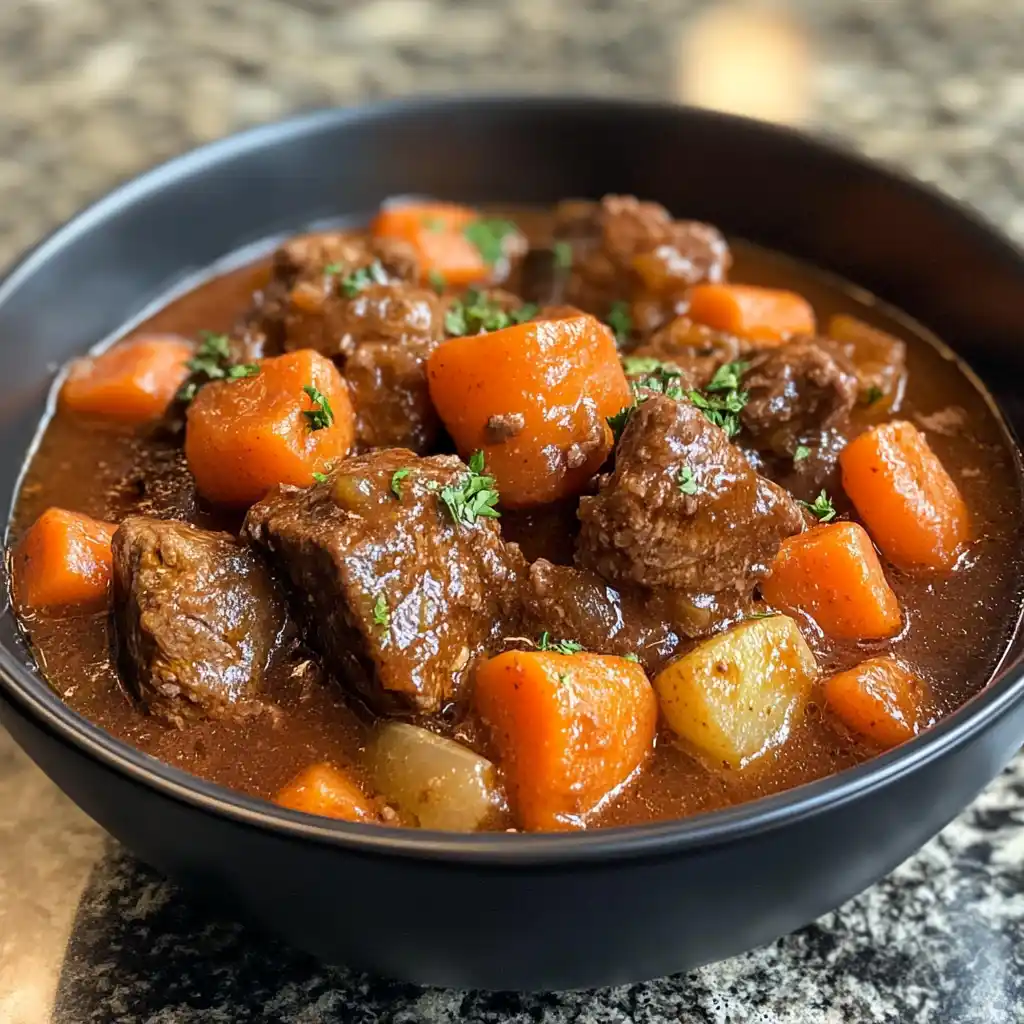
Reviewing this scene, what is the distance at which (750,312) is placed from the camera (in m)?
3.05

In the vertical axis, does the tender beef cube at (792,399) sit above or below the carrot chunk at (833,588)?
above

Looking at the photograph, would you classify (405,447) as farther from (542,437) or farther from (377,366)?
(542,437)

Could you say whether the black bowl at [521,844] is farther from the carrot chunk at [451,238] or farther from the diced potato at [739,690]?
the carrot chunk at [451,238]

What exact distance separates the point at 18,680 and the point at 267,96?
3.27 metres

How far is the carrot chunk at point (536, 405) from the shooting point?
7.62 ft

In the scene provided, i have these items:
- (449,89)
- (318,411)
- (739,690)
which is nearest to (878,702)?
(739,690)

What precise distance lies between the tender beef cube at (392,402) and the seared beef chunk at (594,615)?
0.46 m

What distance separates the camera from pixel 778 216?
3.44 m

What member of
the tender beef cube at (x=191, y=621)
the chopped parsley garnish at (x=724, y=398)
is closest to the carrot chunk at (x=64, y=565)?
the tender beef cube at (x=191, y=621)

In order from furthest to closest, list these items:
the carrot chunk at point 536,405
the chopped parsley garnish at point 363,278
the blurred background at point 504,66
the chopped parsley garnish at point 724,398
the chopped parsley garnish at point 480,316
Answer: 1. the blurred background at point 504,66
2. the chopped parsley garnish at point 363,278
3. the chopped parsley garnish at point 480,316
4. the chopped parsley garnish at point 724,398
5. the carrot chunk at point 536,405

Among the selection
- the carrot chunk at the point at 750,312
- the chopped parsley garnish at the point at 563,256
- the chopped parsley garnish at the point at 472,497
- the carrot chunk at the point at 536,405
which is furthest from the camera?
the chopped parsley garnish at the point at 563,256

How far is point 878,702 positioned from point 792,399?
0.72 meters

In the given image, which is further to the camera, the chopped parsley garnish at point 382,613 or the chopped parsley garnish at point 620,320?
the chopped parsley garnish at point 620,320

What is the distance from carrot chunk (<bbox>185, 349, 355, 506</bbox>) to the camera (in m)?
2.42
